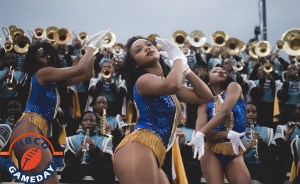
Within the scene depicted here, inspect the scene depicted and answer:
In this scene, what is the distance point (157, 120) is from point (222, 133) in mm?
1487

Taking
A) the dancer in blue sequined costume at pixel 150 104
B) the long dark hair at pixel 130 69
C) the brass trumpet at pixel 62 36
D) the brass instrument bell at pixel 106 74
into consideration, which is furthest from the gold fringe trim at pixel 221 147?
the brass trumpet at pixel 62 36

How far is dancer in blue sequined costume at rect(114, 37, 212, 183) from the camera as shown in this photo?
2660 mm

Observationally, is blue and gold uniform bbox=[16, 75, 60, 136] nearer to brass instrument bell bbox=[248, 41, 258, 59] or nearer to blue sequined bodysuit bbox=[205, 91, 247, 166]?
blue sequined bodysuit bbox=[205, 91, 247, 166]

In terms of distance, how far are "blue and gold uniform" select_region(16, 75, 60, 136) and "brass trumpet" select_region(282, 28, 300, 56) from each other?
8034mm

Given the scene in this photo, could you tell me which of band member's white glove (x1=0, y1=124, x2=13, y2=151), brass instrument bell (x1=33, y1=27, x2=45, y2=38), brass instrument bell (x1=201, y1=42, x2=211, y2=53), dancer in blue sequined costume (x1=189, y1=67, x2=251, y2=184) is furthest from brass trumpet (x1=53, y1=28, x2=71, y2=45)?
dancer in blue sequined costume (x1=189, y1=67, x2=251, y2=184)

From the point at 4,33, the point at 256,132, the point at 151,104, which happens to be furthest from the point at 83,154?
the point at 4,33

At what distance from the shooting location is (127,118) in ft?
26.1

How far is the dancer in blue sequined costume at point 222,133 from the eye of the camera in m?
4.01

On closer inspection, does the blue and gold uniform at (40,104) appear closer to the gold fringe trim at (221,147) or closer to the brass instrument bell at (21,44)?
the gold fringe trim at (221,147)

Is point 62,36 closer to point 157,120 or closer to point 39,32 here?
point 39,32

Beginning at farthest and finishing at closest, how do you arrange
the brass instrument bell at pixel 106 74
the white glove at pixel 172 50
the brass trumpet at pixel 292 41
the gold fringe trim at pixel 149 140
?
the brass trumpet at pixel 292 41 → the brass instrument bell at pixel 106 74 → the white glove at pixel 172 50 → the gold fringe trim at pixel 149 140

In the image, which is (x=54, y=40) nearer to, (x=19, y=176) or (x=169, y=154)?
(x=169, y=154)

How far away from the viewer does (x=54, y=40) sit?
10.8 metres

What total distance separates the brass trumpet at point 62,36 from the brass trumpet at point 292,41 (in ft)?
16.9
